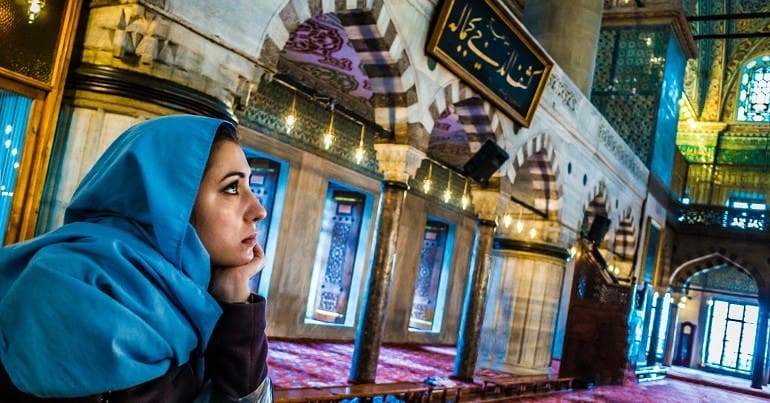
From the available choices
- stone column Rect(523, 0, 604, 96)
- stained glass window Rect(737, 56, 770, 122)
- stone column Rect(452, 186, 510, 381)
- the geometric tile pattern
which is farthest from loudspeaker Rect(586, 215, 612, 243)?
stained glass window Rect(737, 56, 770, 122)

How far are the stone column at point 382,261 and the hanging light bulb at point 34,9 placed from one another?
372cm

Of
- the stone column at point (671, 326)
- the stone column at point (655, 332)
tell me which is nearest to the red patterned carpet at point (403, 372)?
the stone column at point (655, 332)

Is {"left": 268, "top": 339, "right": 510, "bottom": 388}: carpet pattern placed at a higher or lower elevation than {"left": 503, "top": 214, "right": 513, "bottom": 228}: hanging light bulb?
lower

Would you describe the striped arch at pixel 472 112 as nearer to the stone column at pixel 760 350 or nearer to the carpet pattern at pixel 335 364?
the carpet pattern at pixel 335 364

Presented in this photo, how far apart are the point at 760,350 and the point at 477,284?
39.5 feet

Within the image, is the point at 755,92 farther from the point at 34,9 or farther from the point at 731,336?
the point at 34,9

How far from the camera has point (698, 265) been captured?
63.3ft

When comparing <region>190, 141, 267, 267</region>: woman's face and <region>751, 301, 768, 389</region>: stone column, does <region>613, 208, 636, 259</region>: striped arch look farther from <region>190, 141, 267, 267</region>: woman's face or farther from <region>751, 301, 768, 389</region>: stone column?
<region>190, 141, 267, 267</region>: woman's face

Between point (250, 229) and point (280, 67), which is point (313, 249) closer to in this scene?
point (280, 67)

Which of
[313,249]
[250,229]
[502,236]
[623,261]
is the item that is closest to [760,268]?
[623,261]

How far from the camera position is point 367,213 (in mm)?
11039

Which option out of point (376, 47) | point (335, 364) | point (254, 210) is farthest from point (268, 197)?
point (254, 210)

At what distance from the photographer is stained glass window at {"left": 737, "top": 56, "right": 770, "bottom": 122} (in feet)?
68.5

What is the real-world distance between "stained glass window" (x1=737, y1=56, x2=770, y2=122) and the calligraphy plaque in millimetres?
15414
